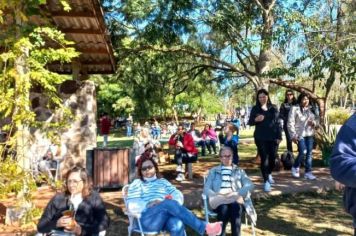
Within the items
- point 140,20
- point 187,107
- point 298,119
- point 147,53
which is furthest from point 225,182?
point 187,107

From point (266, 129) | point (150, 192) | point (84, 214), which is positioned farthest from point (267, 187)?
point (84, 214)

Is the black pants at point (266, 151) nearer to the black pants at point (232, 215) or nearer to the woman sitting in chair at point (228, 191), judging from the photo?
the woman sitting in chair at point (228, 191)

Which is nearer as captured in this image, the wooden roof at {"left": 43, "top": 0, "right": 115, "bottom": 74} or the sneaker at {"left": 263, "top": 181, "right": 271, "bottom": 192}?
the wooden roof at {"left": 43, "top": 0, "right": 115, "bottom": 74}

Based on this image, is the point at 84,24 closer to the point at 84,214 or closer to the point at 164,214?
the point at 164,214

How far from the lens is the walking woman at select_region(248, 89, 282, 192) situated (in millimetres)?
7125

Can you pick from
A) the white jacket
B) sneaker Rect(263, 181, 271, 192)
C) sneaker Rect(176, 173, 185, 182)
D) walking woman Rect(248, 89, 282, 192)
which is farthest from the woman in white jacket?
sneaker Rect(176, 173, 185, 182)

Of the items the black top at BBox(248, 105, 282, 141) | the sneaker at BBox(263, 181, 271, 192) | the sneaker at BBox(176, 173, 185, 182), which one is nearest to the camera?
the black top at BBox(248, 105, 282, 141)

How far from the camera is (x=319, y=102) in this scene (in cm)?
1438

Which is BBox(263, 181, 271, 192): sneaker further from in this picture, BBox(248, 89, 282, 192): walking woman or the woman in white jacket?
the woman in white jacket

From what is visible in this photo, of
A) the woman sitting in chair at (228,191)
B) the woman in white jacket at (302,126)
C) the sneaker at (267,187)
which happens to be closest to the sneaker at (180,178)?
the sneaker at (267,187)

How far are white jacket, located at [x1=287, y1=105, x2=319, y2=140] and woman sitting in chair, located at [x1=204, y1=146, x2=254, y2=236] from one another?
2799 millimetres

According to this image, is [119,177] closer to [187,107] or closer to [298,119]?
[298,119]

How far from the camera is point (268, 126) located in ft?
23.3

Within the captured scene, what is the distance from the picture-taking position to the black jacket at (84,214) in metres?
3.85
